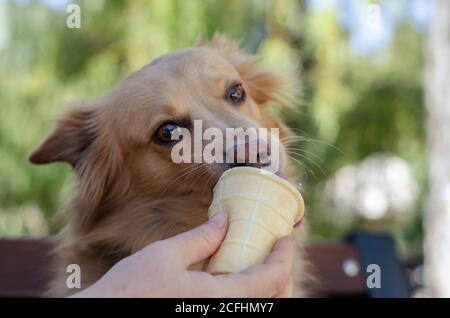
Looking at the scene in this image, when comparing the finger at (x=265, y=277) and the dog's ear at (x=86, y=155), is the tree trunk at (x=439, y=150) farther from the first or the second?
the finger at (x=265, y=277)

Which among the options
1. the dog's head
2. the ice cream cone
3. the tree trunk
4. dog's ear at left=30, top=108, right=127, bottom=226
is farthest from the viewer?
the tree trunk

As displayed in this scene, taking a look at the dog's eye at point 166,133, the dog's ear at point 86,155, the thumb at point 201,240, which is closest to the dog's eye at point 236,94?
the dog's eye at point 166,133

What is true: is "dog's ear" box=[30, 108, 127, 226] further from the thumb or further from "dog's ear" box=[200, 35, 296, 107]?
the thumb

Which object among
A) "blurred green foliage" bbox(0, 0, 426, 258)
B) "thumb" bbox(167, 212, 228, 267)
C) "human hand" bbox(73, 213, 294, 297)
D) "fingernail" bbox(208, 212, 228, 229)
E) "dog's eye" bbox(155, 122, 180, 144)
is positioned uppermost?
"blurred green foliage" bbox(0, 0, 426, 258)

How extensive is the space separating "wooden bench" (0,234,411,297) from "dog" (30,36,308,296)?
0.32 m

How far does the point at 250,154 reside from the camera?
57.4 inches

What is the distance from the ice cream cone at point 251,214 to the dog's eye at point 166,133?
0.49m

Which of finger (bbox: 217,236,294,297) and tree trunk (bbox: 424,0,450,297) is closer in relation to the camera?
finger (bbox: 217,236,294,297)

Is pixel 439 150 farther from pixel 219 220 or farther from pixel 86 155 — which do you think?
pixel 219 220

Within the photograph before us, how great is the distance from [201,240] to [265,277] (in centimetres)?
14

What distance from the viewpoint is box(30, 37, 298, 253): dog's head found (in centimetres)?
183

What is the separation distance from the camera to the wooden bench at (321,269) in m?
2.47

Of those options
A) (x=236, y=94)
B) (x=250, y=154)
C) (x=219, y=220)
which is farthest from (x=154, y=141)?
(x=219, y=220)

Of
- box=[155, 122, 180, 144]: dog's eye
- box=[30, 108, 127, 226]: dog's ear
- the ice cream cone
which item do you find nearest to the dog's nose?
the ice cream cone
